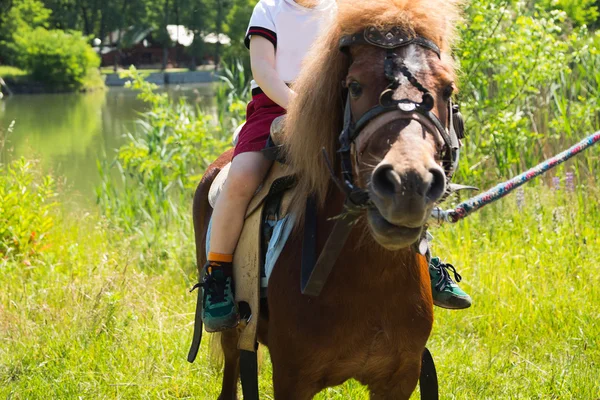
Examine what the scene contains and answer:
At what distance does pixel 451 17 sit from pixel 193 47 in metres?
68.3

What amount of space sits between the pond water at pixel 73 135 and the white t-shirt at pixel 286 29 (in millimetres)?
4663

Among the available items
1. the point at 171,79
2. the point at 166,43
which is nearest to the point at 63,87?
the point at 171,79

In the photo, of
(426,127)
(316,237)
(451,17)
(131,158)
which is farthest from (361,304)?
(131,158)

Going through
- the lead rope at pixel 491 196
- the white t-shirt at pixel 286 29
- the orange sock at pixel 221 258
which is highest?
the white t-shirt at pixel 286 29

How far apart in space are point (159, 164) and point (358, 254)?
5.29m

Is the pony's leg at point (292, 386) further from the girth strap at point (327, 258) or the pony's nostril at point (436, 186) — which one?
the pony's nostril at point (436, 186)

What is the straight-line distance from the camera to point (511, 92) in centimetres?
691

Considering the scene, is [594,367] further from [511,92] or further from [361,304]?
[511,92]

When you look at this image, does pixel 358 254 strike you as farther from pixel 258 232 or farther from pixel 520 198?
pixel 520 198

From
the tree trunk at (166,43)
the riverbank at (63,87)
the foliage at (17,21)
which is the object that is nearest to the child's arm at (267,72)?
the riverbank at (63,87)

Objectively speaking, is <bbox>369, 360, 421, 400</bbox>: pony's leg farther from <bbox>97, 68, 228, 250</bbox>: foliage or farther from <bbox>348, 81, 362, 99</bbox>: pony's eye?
<bbox>97, 68, 228, 250</bbox>: foliage

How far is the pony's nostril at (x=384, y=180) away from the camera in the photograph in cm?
187

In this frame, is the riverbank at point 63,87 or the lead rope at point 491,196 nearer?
the lead rope at point 491,196

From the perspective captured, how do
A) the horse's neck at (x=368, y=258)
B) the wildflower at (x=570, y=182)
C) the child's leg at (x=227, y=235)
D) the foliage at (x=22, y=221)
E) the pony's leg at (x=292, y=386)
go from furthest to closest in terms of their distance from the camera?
the foliage at (x=22, y=221)
the wildflower at (x=570, y=182)
the child's leg at (x=227, y=235)
the pony's leg at (x=292, y=386)
the horse's neck at (x=368, y=258)
